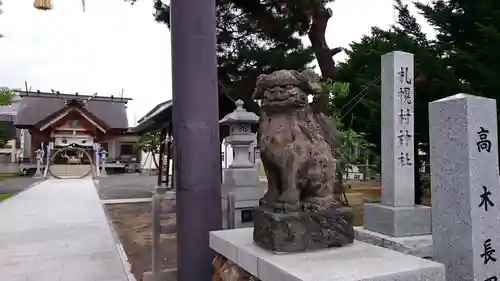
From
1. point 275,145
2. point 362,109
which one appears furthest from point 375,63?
point 275,145

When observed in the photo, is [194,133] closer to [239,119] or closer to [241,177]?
[241,177]

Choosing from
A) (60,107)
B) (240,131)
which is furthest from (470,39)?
(60,107)

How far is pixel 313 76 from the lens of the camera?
8.19 ft

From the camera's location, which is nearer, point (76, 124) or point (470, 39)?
point (470, 39)

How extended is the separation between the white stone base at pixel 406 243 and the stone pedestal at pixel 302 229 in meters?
1.87

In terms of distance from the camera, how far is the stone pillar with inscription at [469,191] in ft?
8.60

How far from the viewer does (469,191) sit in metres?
2.61

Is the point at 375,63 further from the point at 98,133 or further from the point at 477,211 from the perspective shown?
the point at 98,133

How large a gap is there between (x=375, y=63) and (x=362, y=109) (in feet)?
5.65

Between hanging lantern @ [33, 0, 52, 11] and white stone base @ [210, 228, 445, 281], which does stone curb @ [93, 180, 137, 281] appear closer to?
white stone base @ [210, 228, 445, 281]

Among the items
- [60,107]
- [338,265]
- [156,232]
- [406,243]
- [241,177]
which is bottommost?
[406,243]

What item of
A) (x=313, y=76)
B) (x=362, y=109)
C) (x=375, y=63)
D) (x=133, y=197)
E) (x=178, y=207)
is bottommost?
(x=133, y=197)

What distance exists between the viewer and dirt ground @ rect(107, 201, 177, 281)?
5.35 m

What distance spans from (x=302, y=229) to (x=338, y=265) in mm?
321
